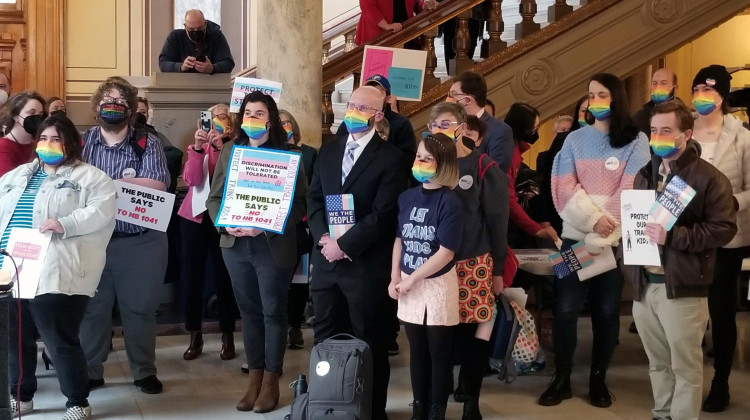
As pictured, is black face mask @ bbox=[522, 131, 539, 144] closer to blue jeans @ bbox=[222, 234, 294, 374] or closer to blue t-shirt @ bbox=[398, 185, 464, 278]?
blue t-shirt @ bbox=[398, 185, 464, 278]

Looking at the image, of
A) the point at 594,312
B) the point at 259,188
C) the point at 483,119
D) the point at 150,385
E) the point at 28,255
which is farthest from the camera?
the point at 150,385

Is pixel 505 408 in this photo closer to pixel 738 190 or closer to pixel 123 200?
pixel 738 190

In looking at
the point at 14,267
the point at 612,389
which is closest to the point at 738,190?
the point at 612,389

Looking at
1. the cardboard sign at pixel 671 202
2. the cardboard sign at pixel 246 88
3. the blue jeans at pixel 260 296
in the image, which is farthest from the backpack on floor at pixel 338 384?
the cardboard sign at pixel 246 88

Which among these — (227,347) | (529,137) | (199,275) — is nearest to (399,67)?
(529,137)

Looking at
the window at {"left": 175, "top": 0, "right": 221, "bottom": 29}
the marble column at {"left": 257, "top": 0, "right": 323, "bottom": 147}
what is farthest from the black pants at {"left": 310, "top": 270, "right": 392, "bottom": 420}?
the window at {"left": 175, "top": 0, "right": 221, "bottom": 29}

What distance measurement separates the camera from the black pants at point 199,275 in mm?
6707

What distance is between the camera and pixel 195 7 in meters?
13.2

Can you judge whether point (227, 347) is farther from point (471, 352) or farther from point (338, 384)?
point (471, 352)

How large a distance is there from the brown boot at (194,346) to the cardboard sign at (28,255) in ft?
5.99

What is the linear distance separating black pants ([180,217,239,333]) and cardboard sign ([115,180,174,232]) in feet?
2.94

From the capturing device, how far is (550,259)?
573 cm

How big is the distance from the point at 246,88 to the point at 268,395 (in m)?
1.93

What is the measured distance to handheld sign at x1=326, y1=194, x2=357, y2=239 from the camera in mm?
5109
